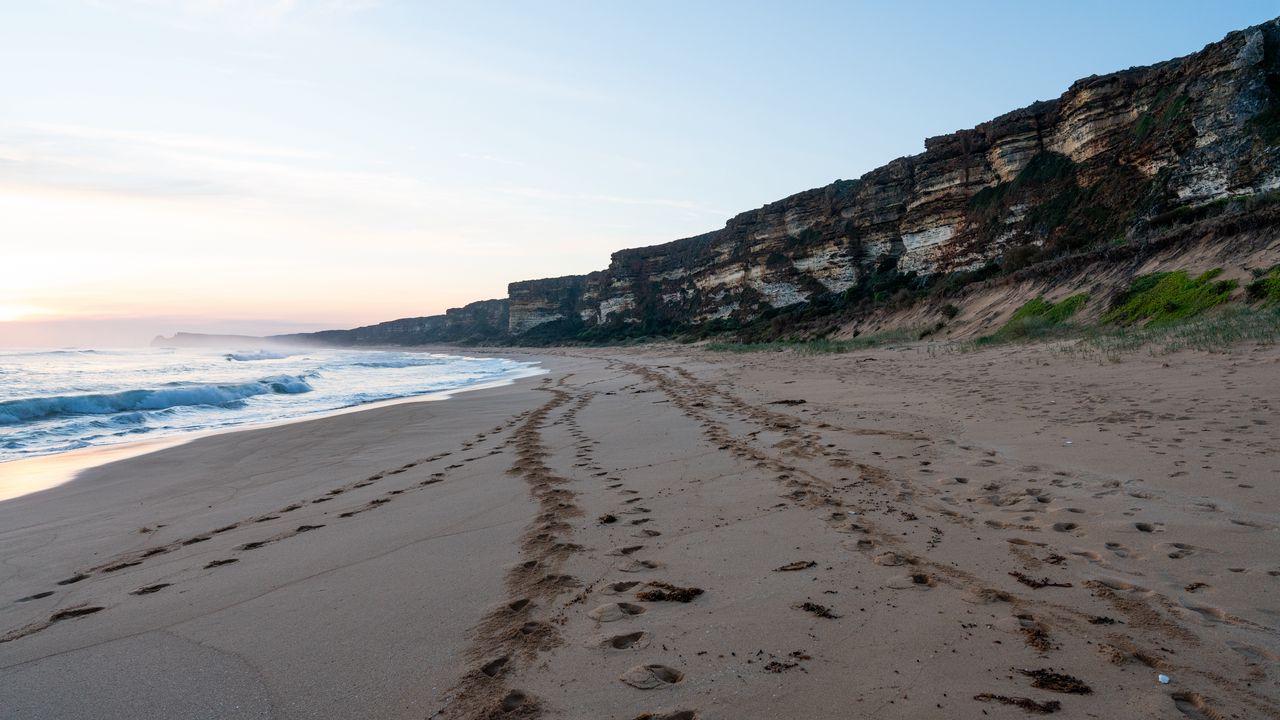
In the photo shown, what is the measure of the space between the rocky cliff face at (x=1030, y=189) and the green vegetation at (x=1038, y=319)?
397 centimetres

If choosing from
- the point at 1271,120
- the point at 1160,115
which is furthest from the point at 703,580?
the point at 1160,115

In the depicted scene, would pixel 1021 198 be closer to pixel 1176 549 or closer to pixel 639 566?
pixel 1176 549

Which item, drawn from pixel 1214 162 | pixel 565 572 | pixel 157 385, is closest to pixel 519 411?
pixel 565 572

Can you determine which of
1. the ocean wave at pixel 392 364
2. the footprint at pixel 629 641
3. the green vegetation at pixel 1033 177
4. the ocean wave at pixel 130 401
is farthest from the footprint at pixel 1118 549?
the green vegetation at pixel 1033 177

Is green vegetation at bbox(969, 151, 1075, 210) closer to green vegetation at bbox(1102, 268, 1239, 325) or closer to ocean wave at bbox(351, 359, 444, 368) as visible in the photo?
green vegetation at bbox(1102, 268, 1239, 325)

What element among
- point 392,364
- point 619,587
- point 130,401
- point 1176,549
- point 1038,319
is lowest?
point 1176,549

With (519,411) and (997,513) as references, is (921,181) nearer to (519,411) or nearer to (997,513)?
(519,411)

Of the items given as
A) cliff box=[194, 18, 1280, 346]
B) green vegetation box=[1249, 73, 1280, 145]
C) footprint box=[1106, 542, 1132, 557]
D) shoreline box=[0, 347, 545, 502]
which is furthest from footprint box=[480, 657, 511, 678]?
green vegetation box=[1249, 73, 1280, 145]

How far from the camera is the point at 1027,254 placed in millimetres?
25234

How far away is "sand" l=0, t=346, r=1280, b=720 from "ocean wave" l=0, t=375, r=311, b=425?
28.4ft

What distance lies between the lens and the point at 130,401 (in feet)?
45.2

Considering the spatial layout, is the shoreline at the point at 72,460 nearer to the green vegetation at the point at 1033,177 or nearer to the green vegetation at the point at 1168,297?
the green vegetation at the point at 1168,297

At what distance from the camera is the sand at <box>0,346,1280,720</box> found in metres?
1.95

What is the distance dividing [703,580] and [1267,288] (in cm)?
1496
